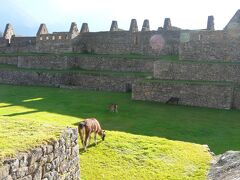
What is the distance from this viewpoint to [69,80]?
1363 inches

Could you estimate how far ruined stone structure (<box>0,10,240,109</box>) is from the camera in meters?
26.4

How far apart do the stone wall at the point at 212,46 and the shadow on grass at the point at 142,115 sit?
18.2 feet

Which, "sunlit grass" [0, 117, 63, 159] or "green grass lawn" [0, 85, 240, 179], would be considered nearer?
"sunlit grass" [0, 117, 63, 159]

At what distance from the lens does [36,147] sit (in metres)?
7.39

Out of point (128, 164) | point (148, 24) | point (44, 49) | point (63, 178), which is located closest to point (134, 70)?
point (148, 24)

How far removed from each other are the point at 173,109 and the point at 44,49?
20892 millimetres

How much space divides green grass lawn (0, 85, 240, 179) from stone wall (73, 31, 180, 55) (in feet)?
24.5

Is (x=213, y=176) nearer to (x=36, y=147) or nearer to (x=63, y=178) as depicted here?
(x=63, y=178)

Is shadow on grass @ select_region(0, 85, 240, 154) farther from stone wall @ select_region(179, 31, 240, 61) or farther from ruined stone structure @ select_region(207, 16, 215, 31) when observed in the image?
ruined stone structure @ select_region(207, 16, 215, 31)

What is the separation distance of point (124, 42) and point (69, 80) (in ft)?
21.5

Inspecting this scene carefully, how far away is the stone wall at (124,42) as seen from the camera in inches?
1383

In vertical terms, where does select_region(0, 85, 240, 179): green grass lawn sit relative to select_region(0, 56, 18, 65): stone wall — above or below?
below

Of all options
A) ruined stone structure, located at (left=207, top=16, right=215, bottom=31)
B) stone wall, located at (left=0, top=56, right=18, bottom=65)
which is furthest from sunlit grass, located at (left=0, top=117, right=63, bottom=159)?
stone wall, located at (left=0, top=56, right=18, bottom=65)

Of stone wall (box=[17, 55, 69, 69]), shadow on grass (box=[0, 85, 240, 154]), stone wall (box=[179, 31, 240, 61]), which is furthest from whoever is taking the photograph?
stone wall (box=[17, 55, 69, 69])
